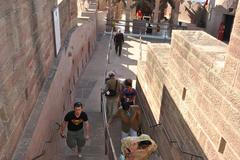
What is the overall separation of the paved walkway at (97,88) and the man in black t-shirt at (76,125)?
0.45m

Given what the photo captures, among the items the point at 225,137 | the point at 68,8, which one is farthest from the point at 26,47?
the point at 68,8

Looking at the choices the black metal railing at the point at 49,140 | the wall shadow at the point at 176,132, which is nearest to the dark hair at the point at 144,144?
the wall shadow at the point at 176,132

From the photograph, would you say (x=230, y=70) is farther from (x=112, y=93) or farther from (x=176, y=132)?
(x=112, y=93)

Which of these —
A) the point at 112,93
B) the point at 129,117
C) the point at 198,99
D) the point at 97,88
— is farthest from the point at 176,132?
the point at 97,88

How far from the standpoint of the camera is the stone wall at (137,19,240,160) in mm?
3846

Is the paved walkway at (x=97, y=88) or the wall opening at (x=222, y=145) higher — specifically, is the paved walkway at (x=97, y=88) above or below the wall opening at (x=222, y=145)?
below

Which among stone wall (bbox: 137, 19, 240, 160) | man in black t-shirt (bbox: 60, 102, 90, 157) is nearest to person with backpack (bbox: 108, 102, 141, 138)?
stone wall (bbox: 137, 19, 240, 160)

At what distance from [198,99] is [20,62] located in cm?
283

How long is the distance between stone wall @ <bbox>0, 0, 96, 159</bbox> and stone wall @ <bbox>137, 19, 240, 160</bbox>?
256 cm

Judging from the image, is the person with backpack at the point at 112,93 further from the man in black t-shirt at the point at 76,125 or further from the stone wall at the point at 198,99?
the man in black t-shirt at the point at 76,125

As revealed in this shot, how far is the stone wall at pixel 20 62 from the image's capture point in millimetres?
4270

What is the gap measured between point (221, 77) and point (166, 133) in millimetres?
2488

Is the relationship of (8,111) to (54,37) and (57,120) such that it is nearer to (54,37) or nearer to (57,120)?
(57,120)

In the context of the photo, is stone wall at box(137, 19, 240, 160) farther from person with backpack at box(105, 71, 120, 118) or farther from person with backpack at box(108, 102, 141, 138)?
person with backpack at box(105, 71, 120, 118)
